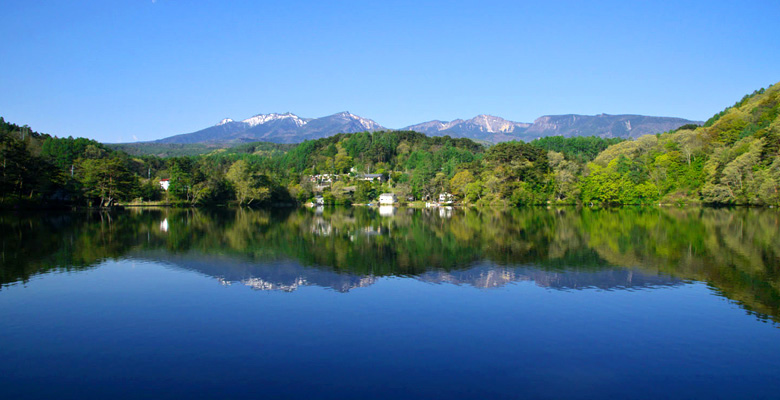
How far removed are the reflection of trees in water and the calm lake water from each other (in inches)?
6.4

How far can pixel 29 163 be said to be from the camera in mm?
46656

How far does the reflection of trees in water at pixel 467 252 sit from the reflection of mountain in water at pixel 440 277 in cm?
7

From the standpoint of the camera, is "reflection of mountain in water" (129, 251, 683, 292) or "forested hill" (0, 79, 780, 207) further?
"forested hill" (0, 79, 780, 207)

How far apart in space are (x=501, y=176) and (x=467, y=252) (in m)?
51.8

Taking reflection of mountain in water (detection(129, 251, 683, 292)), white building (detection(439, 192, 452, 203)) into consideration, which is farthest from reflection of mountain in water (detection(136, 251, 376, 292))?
white building (detection(439, 192, 452, 203))

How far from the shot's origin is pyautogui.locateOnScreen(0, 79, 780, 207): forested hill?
171 ft

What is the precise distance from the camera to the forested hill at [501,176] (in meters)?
52.0

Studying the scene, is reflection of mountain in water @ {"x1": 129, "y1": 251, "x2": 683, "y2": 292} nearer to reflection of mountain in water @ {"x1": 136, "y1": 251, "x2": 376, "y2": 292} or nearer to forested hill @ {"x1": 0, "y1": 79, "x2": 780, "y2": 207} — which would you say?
reflection of mountain in water @ {"x1": 136, "y1": 251, "x2": 376, "y2": 292}

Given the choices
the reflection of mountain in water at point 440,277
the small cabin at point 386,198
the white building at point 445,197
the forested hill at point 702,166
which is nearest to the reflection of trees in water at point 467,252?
the reflection of mountain in water at point 440,277

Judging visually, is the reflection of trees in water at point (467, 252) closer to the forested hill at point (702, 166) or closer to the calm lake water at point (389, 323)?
the calm lake water at point (389, 323)

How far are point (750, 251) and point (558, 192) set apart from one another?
51315 millimetres

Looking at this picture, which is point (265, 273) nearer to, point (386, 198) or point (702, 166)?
point (702, 166)

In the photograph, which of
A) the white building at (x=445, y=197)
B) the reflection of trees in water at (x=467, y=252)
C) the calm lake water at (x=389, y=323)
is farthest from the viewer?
the white building at (x=445, y=197)

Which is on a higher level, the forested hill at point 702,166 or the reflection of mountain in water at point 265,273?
the forested hill at point 702,166
